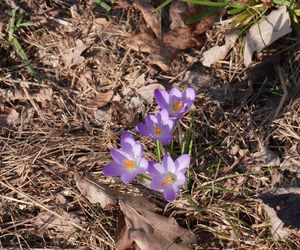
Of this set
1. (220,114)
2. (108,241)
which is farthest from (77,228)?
(220,114)

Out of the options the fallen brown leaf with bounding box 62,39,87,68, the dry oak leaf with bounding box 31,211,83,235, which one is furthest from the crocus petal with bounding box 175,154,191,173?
the fallen brown leaf with bounding box 62,39,87,68

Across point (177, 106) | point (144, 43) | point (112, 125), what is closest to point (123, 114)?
point (112, 125)

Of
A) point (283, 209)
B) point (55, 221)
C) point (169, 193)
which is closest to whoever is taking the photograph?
point (169, 193)

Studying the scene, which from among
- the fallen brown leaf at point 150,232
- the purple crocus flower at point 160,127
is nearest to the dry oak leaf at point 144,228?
the fallen brown leaf at point 150,232

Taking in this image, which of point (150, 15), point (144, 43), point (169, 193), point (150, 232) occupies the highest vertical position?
point (150, 15)

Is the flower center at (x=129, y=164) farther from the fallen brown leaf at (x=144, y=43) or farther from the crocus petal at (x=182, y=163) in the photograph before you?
the fallen brown leaf at (x=144, y=43)

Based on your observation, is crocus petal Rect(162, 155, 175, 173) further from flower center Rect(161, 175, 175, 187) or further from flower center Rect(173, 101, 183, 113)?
flower center Rect(173, 101, 183, 113)

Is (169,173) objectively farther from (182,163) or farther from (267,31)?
(267,31)
